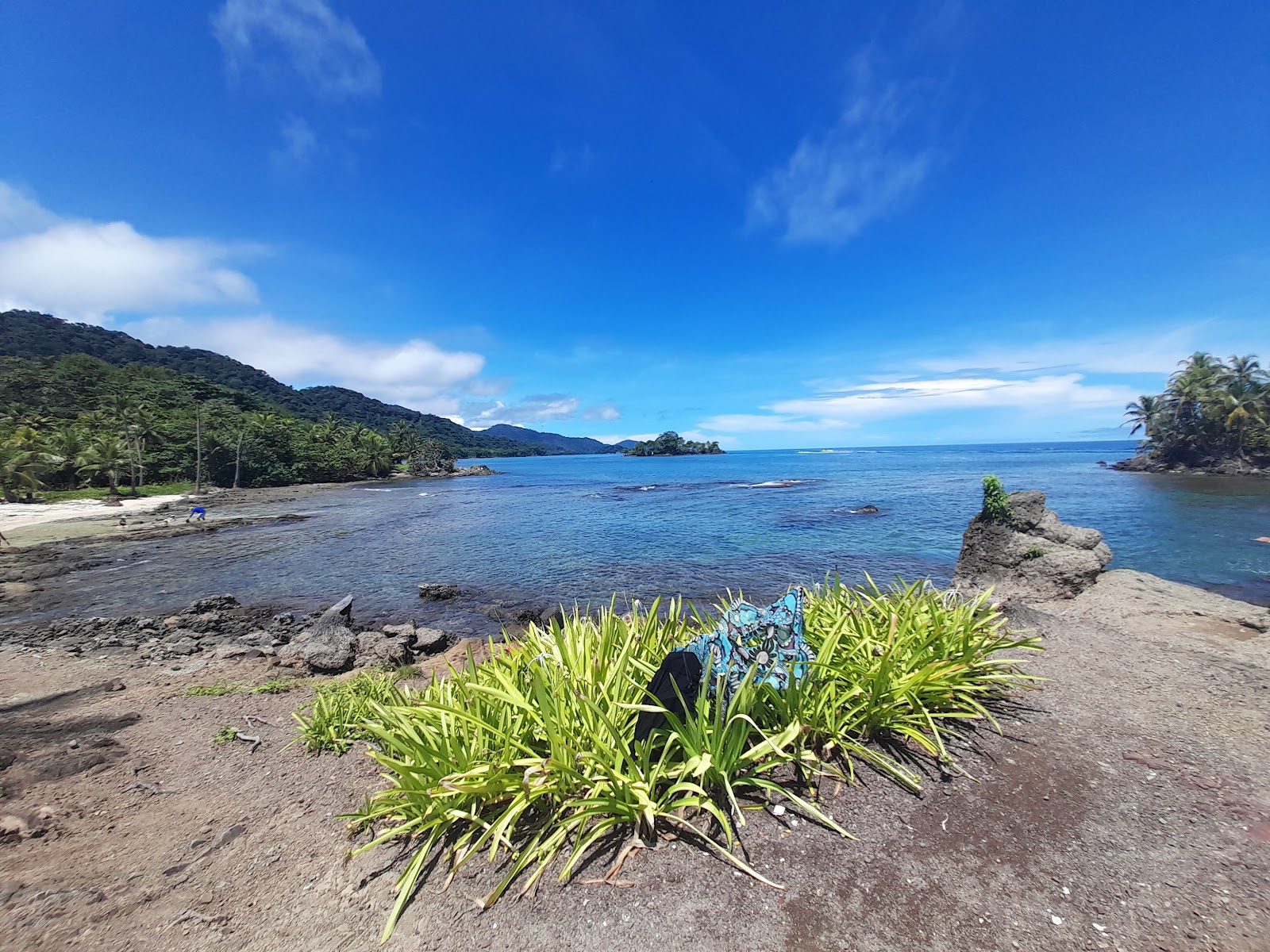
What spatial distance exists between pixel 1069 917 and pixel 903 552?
1951 cm

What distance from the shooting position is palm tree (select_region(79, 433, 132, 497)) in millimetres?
42438

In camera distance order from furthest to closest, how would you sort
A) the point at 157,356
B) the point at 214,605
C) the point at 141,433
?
the point at 157,356 → the point at 141,433 → the point at 214,605

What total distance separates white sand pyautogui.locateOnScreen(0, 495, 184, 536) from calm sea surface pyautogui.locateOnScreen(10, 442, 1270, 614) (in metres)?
10.3

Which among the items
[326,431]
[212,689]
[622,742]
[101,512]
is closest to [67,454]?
[101,512]

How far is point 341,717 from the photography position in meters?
5.26

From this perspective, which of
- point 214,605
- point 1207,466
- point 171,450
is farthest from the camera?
point 171,450

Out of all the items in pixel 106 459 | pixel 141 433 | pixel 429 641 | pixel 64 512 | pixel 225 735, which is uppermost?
pixel 141 433

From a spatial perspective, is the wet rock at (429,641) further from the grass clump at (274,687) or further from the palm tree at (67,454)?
the palm tree at (67,454)

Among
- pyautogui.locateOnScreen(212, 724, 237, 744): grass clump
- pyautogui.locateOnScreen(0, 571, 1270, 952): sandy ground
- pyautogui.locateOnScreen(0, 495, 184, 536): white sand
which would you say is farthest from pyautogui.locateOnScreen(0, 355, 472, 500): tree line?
pyautogui.locateOnScreen(0, 571, 1270, 952): sandy ground

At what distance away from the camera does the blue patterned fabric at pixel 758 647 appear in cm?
348

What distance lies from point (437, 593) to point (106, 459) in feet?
155

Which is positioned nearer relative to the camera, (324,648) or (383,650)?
(324,648)

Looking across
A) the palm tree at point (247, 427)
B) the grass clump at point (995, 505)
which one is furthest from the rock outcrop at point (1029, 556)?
the palm tree at point (247, 427)

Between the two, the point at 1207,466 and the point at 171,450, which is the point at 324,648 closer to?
the point at 171,450
